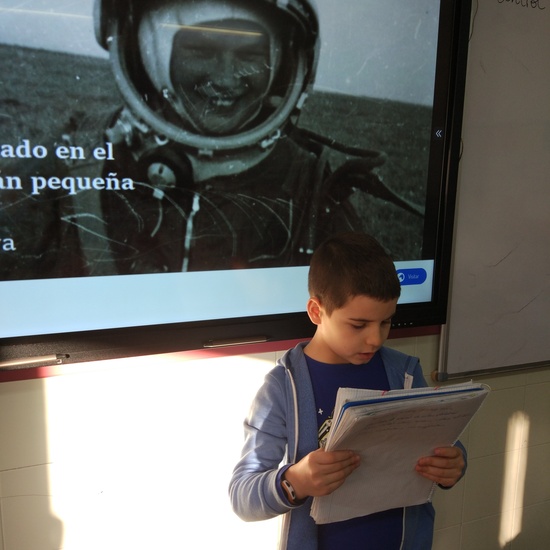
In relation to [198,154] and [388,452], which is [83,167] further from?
[388,452]

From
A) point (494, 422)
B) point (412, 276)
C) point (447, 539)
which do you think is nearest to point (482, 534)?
point (447, 539)

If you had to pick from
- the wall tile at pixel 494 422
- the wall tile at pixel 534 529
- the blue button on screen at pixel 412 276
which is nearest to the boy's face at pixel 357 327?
the blue button on screen at pixel 412 276

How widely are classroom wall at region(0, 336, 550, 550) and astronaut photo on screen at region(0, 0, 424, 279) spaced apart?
0.31 metres

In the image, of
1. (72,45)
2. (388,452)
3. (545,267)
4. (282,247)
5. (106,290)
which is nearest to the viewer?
(388,452)

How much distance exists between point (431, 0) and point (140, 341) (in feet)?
4.30

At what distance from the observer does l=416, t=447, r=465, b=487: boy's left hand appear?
1218mm

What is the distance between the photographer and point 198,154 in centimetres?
157

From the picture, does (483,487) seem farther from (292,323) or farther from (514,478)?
(292,323)

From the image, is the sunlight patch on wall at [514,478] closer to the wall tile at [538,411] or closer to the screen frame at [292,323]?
Answer: the wall tile at [538,411]

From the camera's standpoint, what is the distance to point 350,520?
1309 millimetres

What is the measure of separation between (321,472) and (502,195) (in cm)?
137

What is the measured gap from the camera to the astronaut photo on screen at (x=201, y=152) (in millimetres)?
1441

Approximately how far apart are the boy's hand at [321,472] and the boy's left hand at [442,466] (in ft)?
0.59

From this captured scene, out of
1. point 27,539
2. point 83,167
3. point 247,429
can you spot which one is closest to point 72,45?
point 83,167
